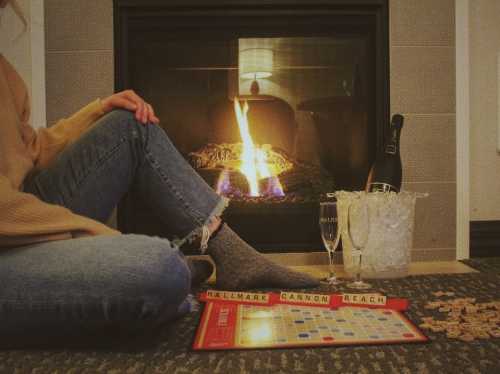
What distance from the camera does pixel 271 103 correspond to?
1892mm

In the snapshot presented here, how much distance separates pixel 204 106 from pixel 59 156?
2.80 ft

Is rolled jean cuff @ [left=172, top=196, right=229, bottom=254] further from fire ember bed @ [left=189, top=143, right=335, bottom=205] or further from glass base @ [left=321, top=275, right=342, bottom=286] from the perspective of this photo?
fire ember bed @ [left=189, top=143, right=335, bottom=205]

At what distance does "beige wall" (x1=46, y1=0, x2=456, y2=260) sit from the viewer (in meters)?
1.74

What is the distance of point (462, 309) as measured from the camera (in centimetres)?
107

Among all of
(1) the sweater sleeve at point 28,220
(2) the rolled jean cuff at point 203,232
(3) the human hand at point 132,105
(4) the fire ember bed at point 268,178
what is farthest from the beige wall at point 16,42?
(1) the sweater sleeve at point 28,220

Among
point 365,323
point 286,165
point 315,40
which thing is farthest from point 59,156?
point 315,40

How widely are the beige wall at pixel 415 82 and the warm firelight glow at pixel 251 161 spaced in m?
0.44

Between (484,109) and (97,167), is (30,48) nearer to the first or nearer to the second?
(97,167)

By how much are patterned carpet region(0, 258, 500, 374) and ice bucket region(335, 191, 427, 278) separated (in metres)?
0.59

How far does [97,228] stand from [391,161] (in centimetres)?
112

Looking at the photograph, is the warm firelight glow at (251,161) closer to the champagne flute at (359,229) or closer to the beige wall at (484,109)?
the champagne flute at (359,229)

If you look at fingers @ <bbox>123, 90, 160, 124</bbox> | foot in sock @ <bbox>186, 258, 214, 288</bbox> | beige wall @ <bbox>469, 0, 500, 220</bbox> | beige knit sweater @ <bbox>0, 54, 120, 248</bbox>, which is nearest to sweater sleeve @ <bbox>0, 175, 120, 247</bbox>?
beige knit sweater @ <bbox>0, 54, 120, 248</bbox>

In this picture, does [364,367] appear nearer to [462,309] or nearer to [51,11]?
[462,309]

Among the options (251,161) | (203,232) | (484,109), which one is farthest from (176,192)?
(484,109)
